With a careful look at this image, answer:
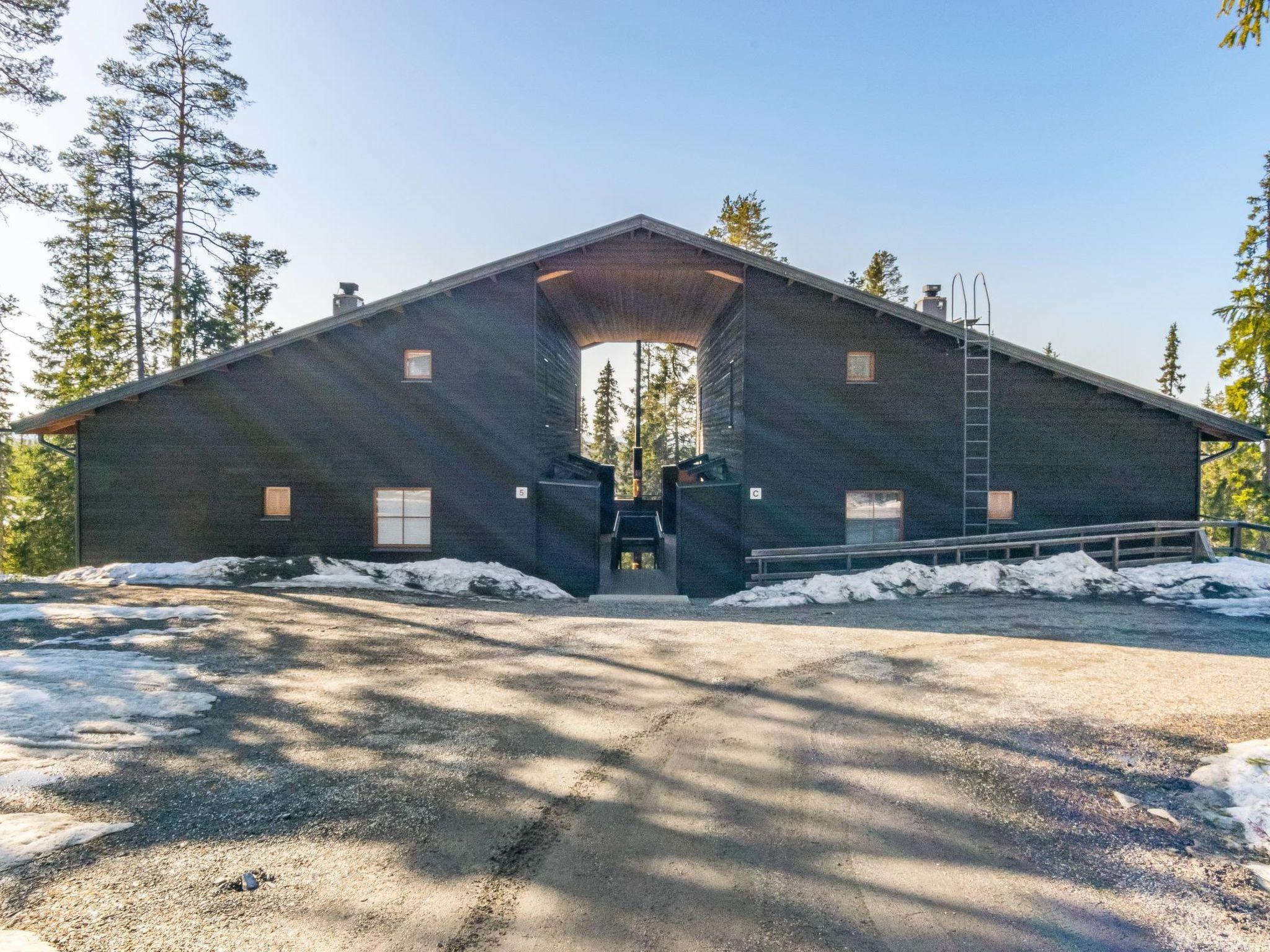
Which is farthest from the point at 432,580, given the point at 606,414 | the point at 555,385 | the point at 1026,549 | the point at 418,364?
the point at 606,414

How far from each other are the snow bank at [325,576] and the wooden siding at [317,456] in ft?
2.42

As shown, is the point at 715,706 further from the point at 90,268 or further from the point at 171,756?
the point at 90,268

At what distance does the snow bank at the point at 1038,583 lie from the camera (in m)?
11.5

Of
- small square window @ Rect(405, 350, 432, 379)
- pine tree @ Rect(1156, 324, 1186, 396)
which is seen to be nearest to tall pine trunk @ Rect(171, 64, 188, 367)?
small square window @ Rect(405, 350, 432, 379)

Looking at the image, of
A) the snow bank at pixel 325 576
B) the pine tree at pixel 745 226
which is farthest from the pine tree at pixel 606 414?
the snow bank at pixel 325 576

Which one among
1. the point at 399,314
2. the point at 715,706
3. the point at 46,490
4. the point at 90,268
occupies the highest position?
the point at 90,268

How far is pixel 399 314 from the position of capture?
1463cm

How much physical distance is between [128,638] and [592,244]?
10.9 metres

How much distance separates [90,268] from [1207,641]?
118ft

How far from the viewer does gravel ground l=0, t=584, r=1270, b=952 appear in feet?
10.5

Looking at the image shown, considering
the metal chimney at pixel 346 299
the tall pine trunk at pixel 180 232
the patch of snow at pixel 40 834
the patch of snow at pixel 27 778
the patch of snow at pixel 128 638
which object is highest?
the tall pine trunk at pixel 180 232

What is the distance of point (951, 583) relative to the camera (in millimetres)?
12766

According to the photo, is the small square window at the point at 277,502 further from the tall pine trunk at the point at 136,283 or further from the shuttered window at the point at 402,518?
the tall pine trunk at the point at 136,283

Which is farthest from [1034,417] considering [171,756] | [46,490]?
[46,490]
